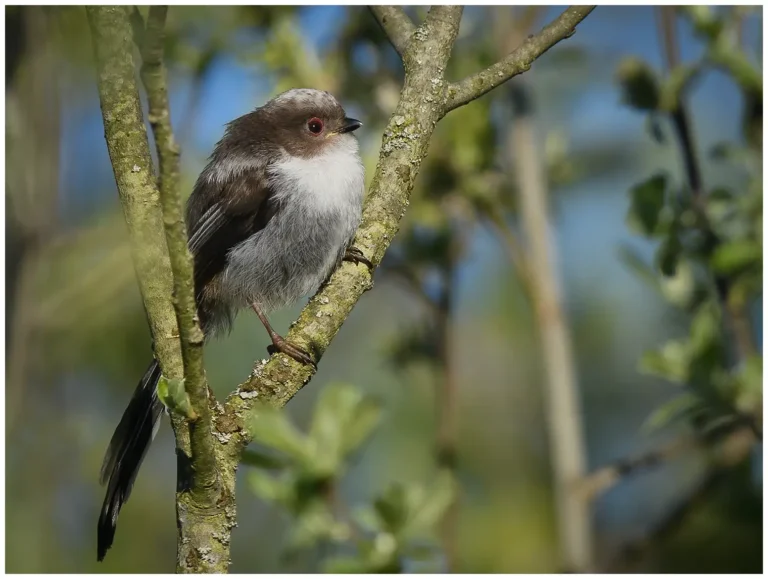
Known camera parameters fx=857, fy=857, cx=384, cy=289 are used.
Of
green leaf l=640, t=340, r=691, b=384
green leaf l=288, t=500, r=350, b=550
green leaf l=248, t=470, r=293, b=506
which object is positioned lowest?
green leaf l=288, t=500, r=350, b=550

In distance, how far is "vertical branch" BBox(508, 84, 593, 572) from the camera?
3.74 m

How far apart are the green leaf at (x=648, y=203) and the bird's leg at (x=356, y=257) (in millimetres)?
1463

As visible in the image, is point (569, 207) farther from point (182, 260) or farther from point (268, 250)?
point (182, 260)

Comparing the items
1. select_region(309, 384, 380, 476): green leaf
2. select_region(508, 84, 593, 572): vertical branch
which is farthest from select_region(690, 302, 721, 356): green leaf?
select_region(309, 384, 380, 476): green leaf

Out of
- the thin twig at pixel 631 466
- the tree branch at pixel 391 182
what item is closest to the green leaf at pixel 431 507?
the thin twig at pixel 631 466

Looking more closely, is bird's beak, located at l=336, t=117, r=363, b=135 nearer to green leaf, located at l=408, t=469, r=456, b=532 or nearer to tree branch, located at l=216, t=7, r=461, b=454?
tree branch, located at l=216, t=7, r=461, b=454

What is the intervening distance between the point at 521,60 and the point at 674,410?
5.15 ft

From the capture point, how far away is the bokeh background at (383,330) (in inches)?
176

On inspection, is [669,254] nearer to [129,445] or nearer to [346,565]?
[346,565]

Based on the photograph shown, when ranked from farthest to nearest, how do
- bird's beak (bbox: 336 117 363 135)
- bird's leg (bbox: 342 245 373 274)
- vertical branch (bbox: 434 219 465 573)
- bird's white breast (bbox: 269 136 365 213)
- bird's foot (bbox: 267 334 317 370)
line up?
bird's beak (bbox: 336 117 363 135), vertical branch (bbox: 434 219 465 573), bird's white breast (bbox: 269 136 365 213), bird's leg (bbox: 342 245 373 274), bird's foot (bbox: 267 334 317 370)

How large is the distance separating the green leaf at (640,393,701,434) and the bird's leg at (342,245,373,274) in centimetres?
142

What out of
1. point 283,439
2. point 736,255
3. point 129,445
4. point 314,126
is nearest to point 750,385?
point 736,255

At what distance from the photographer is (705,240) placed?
12.6 ft

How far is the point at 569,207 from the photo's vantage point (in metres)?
5.41
